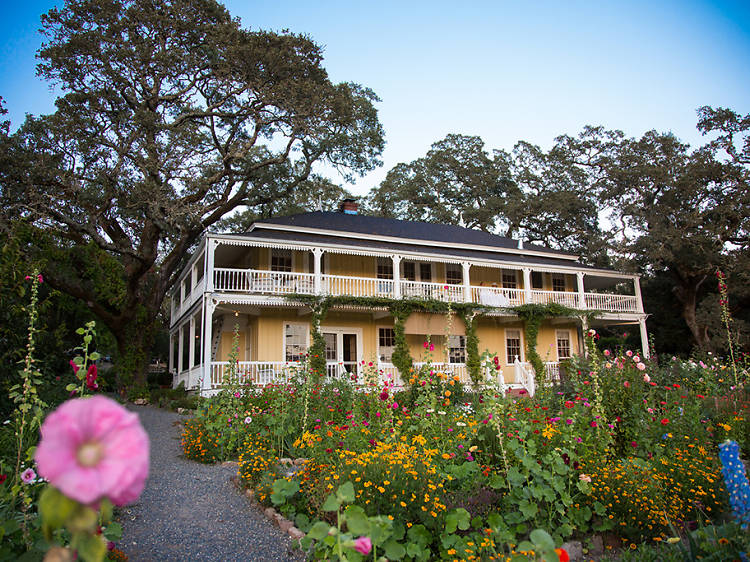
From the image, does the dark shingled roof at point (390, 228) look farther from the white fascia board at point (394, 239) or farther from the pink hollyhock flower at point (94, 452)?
the pink hollyhock flower at point (94, 452)

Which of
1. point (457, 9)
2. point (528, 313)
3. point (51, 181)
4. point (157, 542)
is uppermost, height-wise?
point (457, 9)

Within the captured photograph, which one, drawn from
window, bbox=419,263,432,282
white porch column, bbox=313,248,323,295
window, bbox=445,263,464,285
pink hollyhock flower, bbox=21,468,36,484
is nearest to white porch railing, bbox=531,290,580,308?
window, bbox=445,263,464,285

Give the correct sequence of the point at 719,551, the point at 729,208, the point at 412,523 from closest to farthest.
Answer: the point at 719,551
the point at 412,523
the point at 729,208

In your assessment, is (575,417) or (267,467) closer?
(575,417)

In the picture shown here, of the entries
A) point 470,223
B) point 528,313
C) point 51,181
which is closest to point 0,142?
point 51,181

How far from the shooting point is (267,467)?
19.0ft

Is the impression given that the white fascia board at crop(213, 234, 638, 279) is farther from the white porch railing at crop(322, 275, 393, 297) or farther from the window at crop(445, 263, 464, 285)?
the window at crop(445, 263, 464, 285)

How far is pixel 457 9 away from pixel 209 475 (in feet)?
33.8

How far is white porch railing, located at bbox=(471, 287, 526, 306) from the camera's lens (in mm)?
19781

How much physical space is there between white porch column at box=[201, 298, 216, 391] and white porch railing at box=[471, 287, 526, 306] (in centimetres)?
1022

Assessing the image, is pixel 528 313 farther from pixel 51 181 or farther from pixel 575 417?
pixel 51 181

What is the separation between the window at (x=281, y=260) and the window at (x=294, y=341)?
2186 millimetres

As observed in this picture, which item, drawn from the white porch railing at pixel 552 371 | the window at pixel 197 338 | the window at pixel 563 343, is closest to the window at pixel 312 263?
the window at pixel 197 338

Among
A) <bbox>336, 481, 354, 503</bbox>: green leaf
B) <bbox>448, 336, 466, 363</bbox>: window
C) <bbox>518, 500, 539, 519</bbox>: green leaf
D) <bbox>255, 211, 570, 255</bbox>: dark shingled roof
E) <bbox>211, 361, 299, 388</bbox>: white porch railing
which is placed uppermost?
<bbox>255, 211, 570, 255</bbox>: dark shingled roof
